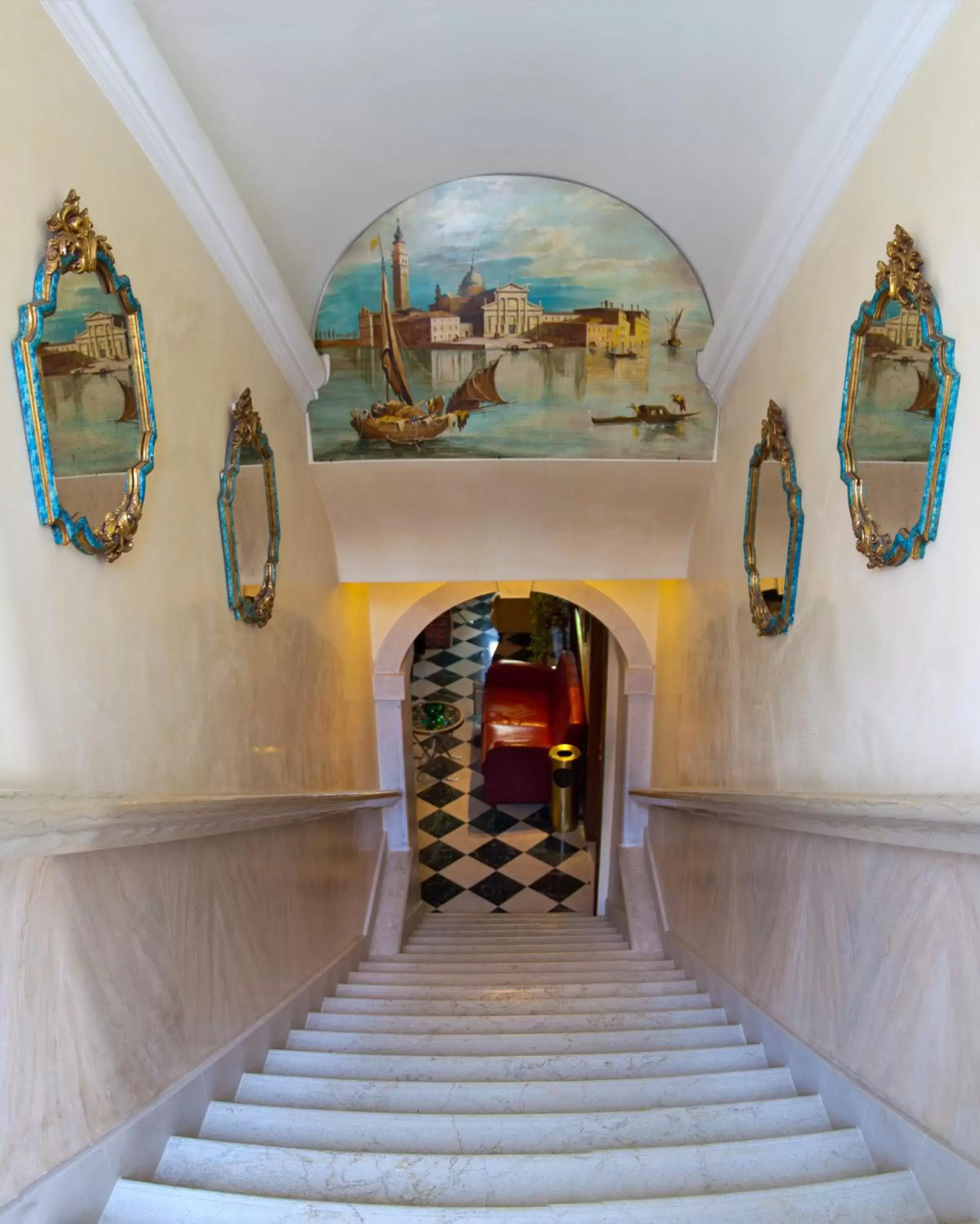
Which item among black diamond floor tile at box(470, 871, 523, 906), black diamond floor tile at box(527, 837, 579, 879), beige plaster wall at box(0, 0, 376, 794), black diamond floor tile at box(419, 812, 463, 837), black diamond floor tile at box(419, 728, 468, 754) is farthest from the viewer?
black diamond floor tile at box(419, 728, 468, 754)

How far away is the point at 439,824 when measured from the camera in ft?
33.7

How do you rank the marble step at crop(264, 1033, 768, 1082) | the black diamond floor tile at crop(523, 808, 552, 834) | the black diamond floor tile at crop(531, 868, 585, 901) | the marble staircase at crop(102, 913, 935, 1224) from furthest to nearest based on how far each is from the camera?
the black diamond floor tile at crop(523, 808, 552, 834)
the black diamond floor tile at crop(531, 868, 585, 901)
the marble step at crop(264, 1033, 768, 1082)
the marble staircase at crop(102, 913, 935, 1224)

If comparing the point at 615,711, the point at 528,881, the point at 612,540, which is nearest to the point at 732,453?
the point at 612,540

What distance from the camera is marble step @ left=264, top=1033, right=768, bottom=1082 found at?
320 cm

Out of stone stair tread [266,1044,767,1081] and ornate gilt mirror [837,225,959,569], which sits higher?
ornate gilt mirror [837,225,959,569]

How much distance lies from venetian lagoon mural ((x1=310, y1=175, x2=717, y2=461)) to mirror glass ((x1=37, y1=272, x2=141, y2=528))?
2.44 m

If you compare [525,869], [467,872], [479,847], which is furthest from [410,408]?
[479,847]

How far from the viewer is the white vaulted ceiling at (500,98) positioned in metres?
3.07

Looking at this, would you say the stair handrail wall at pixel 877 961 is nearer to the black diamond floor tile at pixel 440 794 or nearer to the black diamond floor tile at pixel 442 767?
the black diamond floor tile at pixel 440 794

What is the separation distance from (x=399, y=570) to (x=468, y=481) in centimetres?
97

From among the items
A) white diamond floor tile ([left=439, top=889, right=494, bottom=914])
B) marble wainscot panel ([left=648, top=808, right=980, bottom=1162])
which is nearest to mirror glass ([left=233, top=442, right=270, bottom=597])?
marble wainscot panel ([left=648, top=808, right=980, bottom=1162])

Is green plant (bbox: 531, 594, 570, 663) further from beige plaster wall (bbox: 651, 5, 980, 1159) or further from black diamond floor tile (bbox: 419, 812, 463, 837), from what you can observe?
beige plaster wall (bbox: 651, 5, 980, 1159)

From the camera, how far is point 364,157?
401 centimetres

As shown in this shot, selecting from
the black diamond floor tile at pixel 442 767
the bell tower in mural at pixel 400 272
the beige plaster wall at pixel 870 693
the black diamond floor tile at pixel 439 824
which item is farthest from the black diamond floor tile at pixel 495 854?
the bell tower in mural at pixel 400 272
